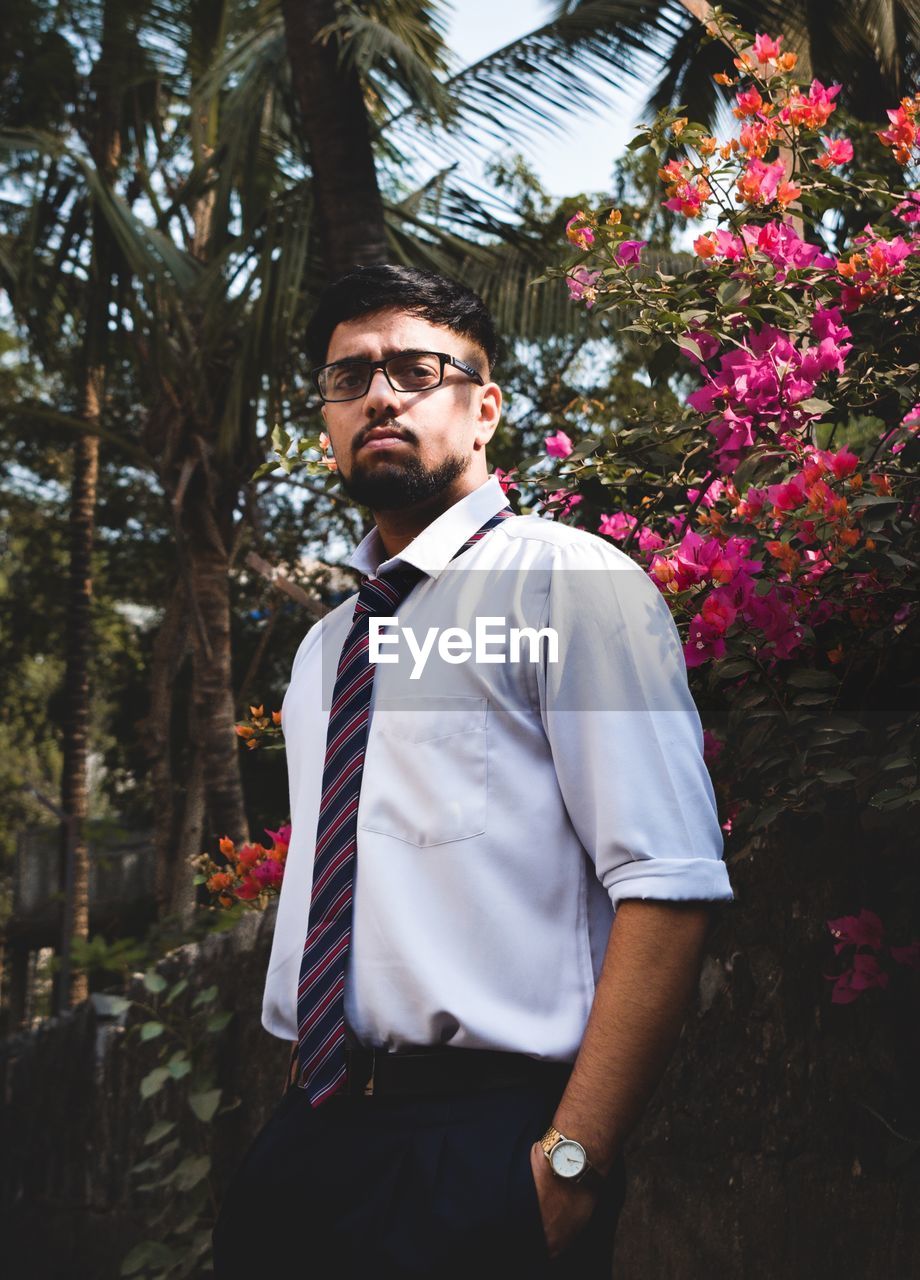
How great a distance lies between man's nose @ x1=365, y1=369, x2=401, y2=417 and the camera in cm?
196

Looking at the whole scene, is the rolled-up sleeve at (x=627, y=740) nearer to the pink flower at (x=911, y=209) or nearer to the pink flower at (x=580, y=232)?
the pink flower at (x=580, y=232)

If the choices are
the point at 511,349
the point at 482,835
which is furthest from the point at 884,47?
the point at 482,835

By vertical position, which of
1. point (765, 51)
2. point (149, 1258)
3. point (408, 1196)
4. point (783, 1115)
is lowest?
point (149, 1258)

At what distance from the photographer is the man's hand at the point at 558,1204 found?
1452 mm

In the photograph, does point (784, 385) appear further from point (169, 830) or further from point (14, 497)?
point (14, 497)

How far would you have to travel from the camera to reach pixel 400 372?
2.00 m

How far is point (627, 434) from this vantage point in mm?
2547

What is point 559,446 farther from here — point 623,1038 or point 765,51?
point 623,1038

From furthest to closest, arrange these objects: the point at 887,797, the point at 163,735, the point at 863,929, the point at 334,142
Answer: the point at 163,735
the point at 334,142
the point at 863,929
the point at 887,797

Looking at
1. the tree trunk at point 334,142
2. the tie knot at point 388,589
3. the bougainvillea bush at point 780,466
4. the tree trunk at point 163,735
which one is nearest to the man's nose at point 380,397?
the tie knot at point 388,589

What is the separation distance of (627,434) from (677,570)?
18.6 inches

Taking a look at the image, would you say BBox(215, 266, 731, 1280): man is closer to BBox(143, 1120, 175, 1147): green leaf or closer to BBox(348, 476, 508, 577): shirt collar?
BBox(348, 476, 508, 577): shirt collar

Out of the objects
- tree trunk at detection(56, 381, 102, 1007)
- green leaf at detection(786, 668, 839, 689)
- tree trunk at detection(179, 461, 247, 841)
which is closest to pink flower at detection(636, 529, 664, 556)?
green leaf at detection(786, 668, 839, 689)

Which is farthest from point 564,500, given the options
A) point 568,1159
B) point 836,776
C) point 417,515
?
point 568,1159
